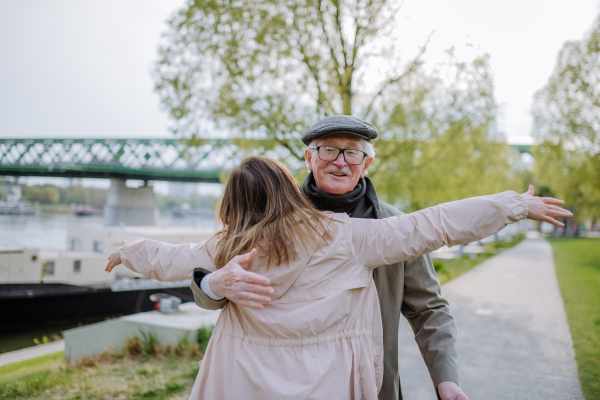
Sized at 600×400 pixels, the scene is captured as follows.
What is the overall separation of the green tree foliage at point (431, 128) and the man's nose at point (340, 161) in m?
5.78

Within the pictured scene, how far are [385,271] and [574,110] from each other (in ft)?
51.1

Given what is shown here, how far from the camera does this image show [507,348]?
5848 mm

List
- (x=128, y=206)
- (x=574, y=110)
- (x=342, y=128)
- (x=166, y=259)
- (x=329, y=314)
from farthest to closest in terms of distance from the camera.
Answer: (x=128, y=206), (x=574, y=110), (x=342, y=128), (x=166, y=259), (x=329, y=314)

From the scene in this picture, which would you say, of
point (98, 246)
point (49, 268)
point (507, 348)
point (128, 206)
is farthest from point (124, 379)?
point (128, 206)

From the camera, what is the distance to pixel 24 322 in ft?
49.2

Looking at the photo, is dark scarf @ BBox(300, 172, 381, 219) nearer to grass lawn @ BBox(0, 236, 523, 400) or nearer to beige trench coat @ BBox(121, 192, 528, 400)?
beige trench coat @ BBox(121, 192, 528, 400)

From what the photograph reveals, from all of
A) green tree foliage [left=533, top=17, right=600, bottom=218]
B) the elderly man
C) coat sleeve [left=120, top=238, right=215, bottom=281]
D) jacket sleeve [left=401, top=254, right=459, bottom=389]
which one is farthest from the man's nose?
green tree foliage [left=533, top=17, right=600, bottom=218]

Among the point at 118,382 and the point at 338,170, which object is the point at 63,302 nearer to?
the point at 118,382

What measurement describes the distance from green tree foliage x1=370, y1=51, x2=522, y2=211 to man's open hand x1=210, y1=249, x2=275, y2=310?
6510 mm

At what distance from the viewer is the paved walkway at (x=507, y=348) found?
173 inches

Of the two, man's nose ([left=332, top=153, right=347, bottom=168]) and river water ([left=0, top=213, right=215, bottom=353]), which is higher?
man's nose ([left=332, top=153, right=347, bottom=168])

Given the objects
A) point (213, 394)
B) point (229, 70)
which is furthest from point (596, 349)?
point (229, 70)

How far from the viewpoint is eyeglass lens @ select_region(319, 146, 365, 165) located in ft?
6.40

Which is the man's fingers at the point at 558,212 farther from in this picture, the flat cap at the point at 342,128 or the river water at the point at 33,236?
the river water at the point at 33,236
